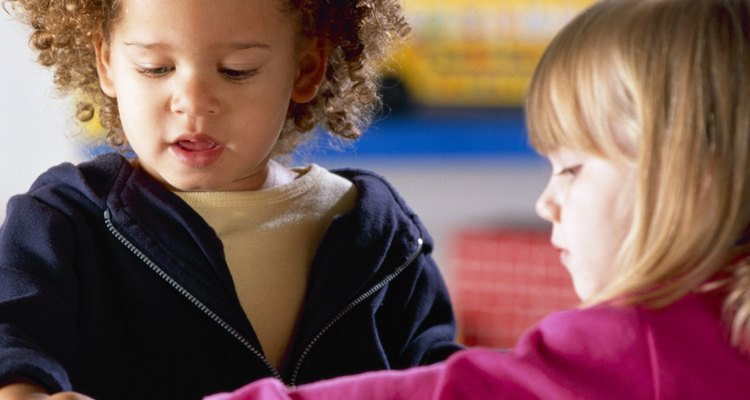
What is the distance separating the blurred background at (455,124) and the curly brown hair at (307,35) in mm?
1523

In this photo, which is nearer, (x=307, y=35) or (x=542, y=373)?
(x=542, y=373)

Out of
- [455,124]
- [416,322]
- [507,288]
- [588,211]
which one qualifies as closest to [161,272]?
[416,322]

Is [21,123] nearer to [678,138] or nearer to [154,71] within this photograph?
[154,71]

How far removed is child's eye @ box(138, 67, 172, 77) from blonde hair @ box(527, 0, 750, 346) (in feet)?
1.11

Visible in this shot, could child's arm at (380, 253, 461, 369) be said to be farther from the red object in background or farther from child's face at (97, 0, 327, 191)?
the red object in background

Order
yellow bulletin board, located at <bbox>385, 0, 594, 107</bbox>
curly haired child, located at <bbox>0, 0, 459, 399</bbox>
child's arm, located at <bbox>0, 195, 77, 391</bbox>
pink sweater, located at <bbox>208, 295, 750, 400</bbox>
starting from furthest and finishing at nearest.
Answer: yellow bulletin board, located at <bbox>385, 0, 594, 107</bbox>
curly haired child, located at <bbox>0, 0, 459, 399</bbox>
child's arm, located at <bbox>0, 195, 77, 391</bbox>
pink sweater, located at <bbox>208, 295, 750, 400</bbox>

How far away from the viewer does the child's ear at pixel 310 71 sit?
111cm

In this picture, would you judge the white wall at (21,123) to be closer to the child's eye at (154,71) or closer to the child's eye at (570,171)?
the child's eye at (154,71)

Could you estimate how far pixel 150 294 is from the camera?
951mm

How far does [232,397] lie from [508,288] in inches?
78.9

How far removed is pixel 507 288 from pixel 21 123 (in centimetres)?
118

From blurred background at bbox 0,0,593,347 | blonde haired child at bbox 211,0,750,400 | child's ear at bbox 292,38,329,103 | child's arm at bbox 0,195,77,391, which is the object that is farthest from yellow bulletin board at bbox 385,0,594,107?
blonde haired child at bbox 211,0,750,400

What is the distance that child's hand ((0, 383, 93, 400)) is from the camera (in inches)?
30.6

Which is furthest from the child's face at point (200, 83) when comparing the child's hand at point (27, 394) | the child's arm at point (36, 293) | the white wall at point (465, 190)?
the white wall at point (465, 190)
